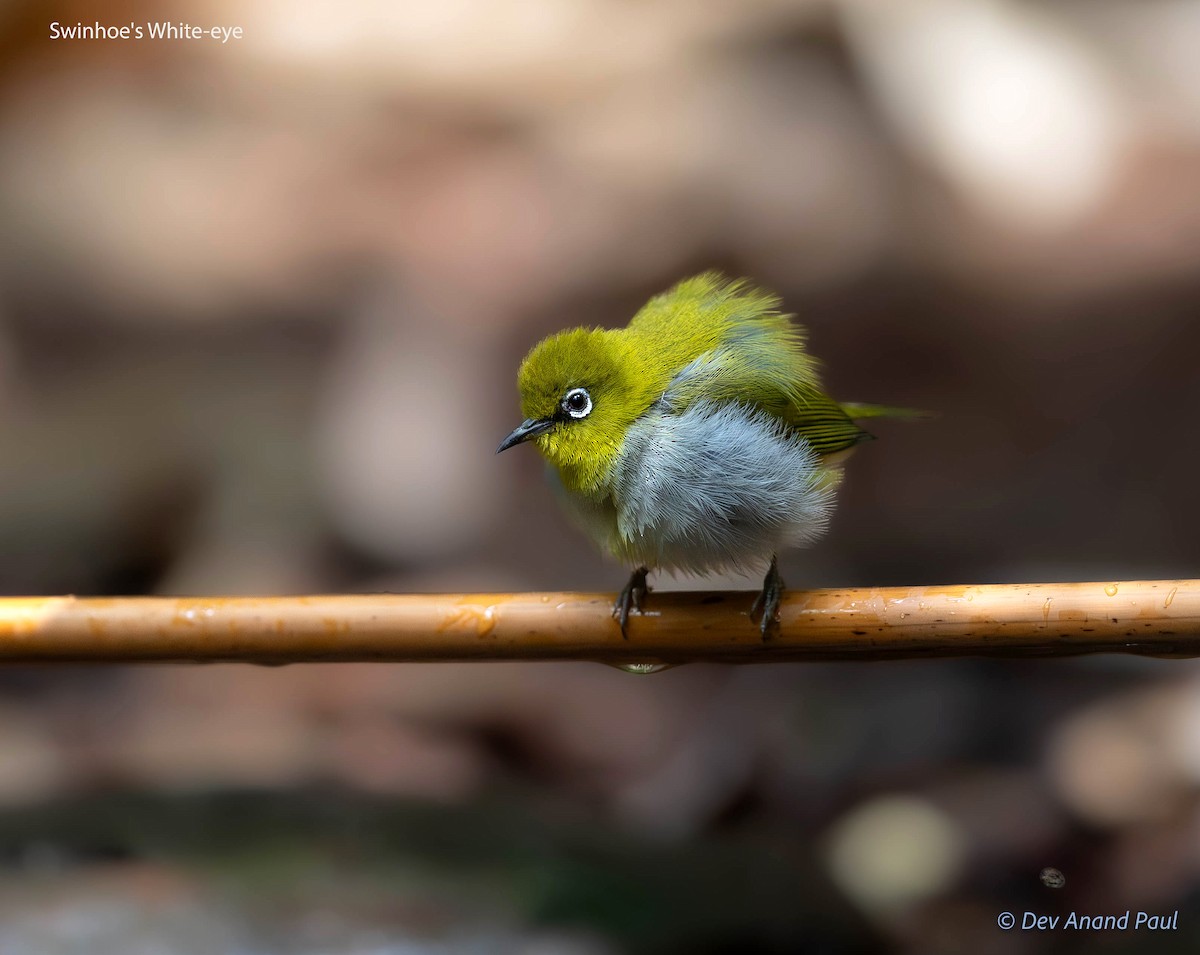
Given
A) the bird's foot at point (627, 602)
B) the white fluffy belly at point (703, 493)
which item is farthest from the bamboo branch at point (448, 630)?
the white fluffy belly at point (703, 493)

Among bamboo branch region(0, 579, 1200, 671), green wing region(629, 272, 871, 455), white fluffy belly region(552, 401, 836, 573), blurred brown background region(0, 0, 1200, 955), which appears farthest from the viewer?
blurred brown background region(0, 0, 1200, 955)

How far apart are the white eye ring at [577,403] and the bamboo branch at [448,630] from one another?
17.7 inches

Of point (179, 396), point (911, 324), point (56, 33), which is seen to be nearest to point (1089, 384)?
point (911, 324)

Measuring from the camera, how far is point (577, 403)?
8.25 feet

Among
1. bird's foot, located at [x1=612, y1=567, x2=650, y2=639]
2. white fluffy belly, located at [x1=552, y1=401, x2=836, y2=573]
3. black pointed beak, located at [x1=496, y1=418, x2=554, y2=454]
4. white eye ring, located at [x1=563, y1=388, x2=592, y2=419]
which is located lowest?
bird's foot, located at [x1=612, y1=567, x2=650, y2=639]

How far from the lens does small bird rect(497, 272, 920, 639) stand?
249 centimetres

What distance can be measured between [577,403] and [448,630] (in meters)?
0.63

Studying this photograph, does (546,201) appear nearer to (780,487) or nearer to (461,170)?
(461,170)

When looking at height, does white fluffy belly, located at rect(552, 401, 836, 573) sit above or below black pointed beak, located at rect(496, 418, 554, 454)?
below

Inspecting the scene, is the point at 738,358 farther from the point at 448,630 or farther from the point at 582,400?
the point at 448,630

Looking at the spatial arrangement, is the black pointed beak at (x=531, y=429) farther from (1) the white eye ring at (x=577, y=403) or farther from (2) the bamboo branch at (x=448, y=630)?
(2) the bamboo branch at (x=448, y=630)

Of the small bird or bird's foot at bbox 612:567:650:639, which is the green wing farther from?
bird's foot at bbox 612:567:650:639

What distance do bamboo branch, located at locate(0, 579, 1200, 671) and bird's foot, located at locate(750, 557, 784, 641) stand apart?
2cm

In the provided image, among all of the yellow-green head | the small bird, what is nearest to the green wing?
the small bird
